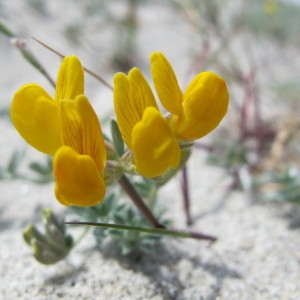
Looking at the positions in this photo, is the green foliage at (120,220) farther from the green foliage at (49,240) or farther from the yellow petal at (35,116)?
the yellow petal at (35,116)

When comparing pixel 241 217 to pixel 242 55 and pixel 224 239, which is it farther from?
pixel 242 55

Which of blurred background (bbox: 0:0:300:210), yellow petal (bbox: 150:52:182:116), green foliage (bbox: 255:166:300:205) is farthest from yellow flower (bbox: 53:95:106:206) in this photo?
green foliage (bbox: 255:166:300:205)

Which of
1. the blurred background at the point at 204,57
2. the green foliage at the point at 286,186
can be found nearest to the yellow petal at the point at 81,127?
the blurred background at the point at 204,57

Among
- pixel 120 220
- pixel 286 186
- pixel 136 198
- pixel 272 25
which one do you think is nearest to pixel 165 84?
A: pixel 136 198

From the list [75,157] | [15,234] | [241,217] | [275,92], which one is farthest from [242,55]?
[75,157]

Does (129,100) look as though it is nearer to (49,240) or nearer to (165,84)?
(165,84)

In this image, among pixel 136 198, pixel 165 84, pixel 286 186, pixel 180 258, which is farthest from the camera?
pixel 286 186

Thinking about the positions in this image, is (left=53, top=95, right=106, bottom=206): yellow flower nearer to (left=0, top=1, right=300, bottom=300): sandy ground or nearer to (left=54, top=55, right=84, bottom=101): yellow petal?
(left=54, top=55, right=84, bottom=101): yellow petal
